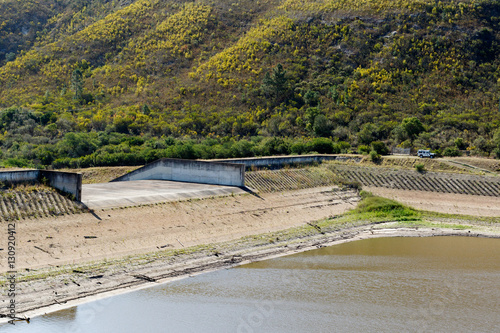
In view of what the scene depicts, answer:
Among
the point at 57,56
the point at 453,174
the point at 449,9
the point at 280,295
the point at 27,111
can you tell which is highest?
the point at 449,9

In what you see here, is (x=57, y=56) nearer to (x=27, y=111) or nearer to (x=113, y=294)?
(x=27, y=111)

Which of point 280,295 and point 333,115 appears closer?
point 280,295

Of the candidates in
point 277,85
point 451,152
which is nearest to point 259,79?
point 277,85

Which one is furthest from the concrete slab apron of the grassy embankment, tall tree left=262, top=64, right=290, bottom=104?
tall tree left=262, top=64, right=290, bottom=104

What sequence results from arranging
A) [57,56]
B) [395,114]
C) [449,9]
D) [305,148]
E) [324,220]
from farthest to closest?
1. [57,56]
2. [449,9]
3. [395,114]
4. [305,148]
5. [324,220]

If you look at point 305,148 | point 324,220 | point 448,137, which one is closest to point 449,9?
point 448,137

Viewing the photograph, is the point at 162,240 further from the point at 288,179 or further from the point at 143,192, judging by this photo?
the point at 288,179

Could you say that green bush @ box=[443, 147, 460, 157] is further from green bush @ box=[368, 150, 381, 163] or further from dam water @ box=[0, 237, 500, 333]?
dam water @ box=[0, 237, 500, 333]

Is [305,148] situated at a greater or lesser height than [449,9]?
lesser
